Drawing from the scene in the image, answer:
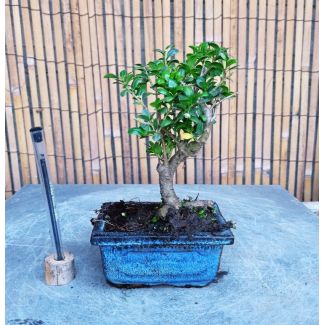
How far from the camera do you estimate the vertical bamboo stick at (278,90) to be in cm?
220

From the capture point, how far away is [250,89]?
2277 millimetres

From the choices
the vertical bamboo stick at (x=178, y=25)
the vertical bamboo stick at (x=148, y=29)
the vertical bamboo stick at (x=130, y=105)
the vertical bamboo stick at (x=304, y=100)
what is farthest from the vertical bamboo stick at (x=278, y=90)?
the vertical bamboo stick at (x=130, y=105)

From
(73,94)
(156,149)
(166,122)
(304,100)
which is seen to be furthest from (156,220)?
(304,100)

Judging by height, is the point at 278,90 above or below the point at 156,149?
above

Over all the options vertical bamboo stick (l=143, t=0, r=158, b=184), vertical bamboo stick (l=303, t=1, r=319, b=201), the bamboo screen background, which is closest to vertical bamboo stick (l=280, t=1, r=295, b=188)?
the bamboo screen background

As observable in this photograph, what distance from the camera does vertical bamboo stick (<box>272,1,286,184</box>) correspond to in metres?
2.20

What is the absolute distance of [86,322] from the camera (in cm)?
108

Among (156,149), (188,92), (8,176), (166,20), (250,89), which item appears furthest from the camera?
(8,176)

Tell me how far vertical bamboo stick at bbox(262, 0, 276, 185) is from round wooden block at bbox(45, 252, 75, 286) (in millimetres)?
1538

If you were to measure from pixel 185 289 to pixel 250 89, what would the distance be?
1.44 meters

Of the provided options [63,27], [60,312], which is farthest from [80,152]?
[60,312]

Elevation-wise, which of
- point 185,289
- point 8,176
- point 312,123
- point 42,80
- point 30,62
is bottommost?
point 185,289

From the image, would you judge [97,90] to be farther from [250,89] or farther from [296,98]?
[296,98]

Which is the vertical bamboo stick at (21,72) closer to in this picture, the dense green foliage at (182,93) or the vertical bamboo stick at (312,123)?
the dense green foliage at (182,93)
